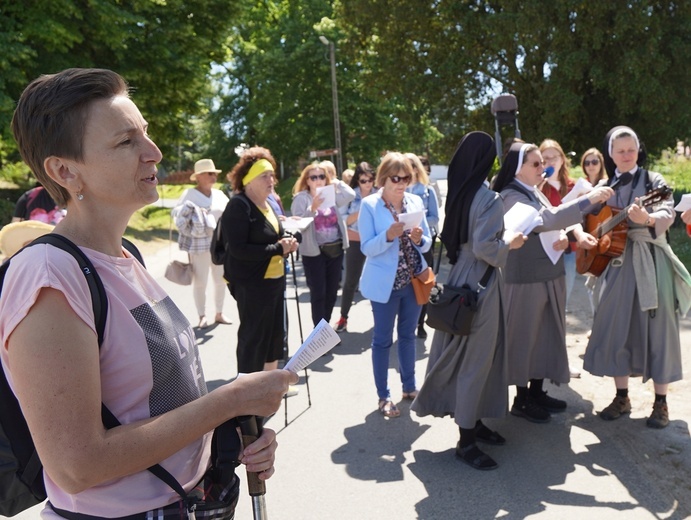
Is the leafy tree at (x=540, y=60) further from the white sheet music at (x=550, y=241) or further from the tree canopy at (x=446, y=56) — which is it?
the white sheet music at (x=550, y=241)

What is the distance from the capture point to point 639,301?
4.96 meters

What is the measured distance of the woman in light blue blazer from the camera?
17.8ft

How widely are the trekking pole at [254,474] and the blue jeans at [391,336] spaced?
11.7ft

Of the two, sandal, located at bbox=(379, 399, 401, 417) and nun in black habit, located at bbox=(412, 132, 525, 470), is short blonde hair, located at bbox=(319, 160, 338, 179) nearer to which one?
sandal, located at bbox=(379, 399, 401, 417)

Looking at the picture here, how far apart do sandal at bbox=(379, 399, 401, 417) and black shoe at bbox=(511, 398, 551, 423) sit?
95 centimetres

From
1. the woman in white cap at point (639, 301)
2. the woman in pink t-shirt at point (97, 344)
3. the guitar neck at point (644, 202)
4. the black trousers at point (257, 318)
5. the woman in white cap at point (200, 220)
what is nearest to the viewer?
the woman in pink t-shirt at point (97, 344)

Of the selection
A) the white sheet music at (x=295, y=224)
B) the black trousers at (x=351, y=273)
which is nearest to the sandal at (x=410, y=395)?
the white sheet music at (x=295, y=224)

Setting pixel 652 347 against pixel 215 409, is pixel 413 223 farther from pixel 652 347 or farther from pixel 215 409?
pixel 215 409

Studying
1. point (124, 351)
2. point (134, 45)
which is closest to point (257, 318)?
point (124, 351)

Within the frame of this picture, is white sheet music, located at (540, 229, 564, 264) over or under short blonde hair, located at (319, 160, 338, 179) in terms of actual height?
under

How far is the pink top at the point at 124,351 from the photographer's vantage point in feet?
4.50

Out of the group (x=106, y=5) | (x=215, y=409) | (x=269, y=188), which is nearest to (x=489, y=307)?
(x=269, y=188)

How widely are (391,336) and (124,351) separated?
419 centimetres

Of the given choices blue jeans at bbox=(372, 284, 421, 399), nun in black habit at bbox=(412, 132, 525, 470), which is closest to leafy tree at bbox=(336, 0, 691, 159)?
blue jeans at bbox=(372, 284, 421, 399)
